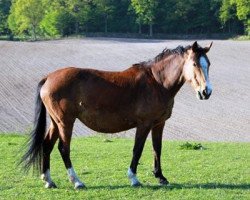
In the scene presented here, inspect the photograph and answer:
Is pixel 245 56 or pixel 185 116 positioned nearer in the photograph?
pixel 185 116

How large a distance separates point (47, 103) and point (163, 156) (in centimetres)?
471

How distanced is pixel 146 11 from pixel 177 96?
7398 cm

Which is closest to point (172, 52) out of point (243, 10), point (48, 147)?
point (48, 147)

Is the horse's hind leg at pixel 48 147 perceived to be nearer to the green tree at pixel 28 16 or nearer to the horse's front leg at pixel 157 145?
the horse's front leg at pixel 157 145

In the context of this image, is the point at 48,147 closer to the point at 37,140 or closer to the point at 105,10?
the point at 37,140

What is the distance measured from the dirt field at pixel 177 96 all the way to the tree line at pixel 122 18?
40.4 metres

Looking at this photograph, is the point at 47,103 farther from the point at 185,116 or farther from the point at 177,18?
the point at 177,18

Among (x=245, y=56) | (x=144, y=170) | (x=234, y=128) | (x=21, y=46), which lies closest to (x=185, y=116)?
(x=234, y=128)

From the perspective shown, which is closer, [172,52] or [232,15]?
[172,52]

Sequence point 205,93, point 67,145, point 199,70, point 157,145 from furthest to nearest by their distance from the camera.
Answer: point 157,145 < point 67,145 < point 199,70 < point 205,93

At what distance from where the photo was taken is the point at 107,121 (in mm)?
8711

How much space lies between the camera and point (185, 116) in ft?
92.7

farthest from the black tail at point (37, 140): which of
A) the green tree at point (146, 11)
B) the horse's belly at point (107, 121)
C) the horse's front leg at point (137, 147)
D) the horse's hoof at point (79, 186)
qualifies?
the green tree at point (146, 11)

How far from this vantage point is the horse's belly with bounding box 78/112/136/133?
870 centimetres
